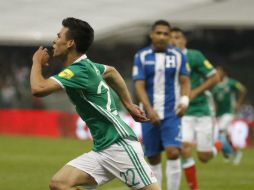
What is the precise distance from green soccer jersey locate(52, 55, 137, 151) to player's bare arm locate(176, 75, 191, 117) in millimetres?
3471

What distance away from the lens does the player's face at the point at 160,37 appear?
→ 13305mm

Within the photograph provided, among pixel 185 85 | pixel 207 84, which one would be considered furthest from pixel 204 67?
pixel 185 85

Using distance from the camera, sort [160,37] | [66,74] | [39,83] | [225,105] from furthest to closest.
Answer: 1. [225,105]
2. [160,37]
3. [66,74]
4. [39,83]

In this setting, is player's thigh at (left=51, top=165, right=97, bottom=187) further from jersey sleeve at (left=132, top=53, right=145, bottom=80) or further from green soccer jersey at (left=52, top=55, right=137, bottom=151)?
jersey sleeve at (left=132, top=53, right=145, bottom=80)

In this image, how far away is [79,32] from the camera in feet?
31.0

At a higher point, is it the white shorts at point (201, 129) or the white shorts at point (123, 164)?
the white shorts at point (123, 164)

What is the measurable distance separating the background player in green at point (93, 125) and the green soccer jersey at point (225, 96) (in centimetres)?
1460

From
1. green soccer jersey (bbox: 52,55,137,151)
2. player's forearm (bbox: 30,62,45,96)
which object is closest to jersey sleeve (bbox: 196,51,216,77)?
green soccer jersey (bbox: 52,55,137,151)

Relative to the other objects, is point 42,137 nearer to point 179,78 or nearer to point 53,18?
point 53,18

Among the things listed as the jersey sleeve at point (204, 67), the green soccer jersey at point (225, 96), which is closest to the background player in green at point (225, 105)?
the green soccer jersey at point (225, 96)

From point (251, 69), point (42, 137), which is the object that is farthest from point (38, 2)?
point (42, 137)

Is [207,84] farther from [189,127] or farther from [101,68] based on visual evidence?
[101,68]

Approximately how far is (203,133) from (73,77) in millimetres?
7118

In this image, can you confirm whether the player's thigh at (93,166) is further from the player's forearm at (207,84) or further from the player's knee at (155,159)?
the player's forearm at (207,84)
